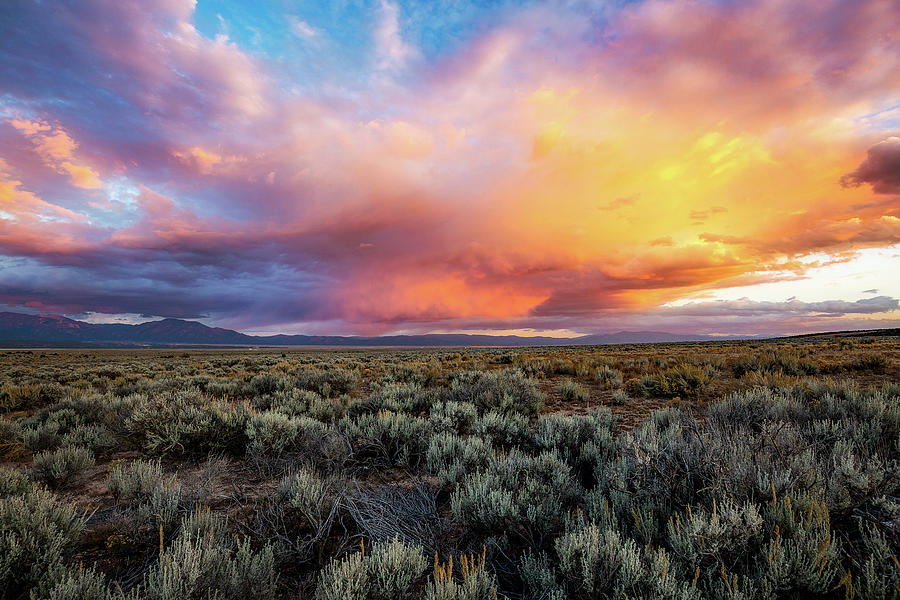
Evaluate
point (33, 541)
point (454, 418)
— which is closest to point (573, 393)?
point (454, 418)

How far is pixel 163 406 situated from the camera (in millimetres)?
6828

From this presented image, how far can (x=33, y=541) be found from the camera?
2.79 m

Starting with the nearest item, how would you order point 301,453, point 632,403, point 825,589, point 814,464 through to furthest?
point 825,589 → point 814,464 → point 301,453 → point 632,403

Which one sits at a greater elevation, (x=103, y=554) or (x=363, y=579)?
(x=363, y=579)

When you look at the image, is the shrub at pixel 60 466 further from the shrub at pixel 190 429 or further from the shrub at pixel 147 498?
the shrub at pixel 147 498

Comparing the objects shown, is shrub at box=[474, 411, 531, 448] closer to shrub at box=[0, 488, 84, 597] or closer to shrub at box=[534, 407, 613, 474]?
shrub at box=[534, 407, 613, 474]

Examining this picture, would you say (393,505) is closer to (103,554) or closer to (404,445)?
(404,445)

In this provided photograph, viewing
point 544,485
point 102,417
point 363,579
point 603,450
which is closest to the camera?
point 363,579

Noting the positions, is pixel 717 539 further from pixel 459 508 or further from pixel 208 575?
pixel 208 575

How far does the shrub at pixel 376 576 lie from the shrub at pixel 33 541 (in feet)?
6.83

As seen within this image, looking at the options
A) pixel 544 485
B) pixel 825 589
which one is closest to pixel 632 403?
pixel 544 485

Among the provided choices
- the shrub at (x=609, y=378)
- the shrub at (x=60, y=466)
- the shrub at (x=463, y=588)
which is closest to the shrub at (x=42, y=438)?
the shrub at (x=60, y=466)

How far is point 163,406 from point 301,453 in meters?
3.74

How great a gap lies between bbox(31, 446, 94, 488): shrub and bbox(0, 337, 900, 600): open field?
0.03 meters
